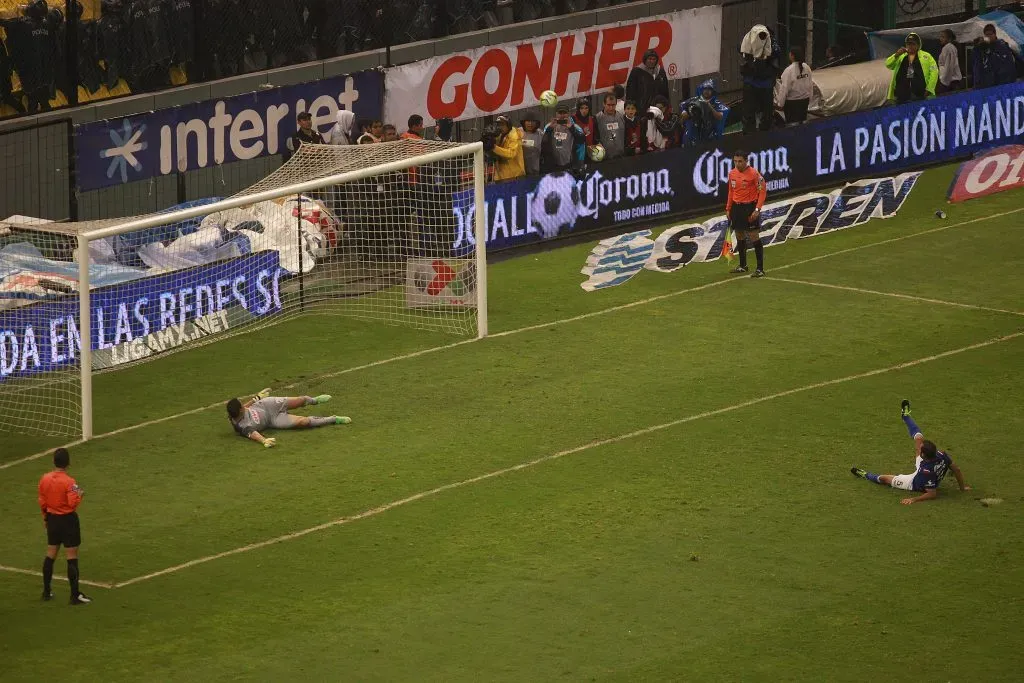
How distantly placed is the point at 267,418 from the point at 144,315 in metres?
3.52

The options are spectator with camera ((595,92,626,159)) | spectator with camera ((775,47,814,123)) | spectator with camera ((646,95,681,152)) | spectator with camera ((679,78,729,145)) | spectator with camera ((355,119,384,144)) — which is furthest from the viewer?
spectator with camera ((775,47,814,123))

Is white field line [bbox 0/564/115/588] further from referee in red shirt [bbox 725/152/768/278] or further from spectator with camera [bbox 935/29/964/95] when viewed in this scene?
spectator with camera [bbox 935/29/964/95]

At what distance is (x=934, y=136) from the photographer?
3366 centimetres

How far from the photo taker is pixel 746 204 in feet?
87.8

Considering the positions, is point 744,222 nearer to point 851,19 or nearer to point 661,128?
point 661,128

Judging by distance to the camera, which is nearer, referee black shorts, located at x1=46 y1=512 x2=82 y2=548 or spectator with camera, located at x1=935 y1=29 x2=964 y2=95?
referee black shorts, located at x1=46 y1=512 x2=82 y2=548

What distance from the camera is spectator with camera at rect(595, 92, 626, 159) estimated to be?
99.4 feet

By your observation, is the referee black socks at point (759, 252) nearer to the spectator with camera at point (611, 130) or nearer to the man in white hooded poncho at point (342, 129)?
the spectator with camera at point (611, 130)

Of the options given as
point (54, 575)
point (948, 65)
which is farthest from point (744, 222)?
point (54, 575)

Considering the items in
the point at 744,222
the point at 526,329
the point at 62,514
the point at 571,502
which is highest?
the point at 744,222

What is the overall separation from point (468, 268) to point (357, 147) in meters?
2.73

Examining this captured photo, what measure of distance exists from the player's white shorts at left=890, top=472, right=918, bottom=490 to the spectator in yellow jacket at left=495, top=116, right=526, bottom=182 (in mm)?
11541

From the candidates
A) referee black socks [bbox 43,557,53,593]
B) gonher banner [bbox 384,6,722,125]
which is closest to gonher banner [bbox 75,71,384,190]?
gonher banner [bbox 384,6,722,125]

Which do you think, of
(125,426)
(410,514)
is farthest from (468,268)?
(410,514)
